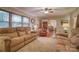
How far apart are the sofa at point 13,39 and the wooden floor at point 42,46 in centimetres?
10

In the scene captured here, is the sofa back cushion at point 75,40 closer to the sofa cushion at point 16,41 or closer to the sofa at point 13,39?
the sofa at point 13,39

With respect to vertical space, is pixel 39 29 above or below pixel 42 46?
above

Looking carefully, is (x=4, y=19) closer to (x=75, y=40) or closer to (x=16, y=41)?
(x=16, y=41)

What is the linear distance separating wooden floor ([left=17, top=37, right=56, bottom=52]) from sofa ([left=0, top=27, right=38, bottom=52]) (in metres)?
0.10

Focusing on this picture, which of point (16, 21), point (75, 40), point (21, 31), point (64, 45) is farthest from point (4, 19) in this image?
point (75, 40)

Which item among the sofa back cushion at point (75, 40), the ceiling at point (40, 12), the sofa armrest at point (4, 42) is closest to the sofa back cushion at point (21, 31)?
the sofa armrest at point (4, 42)

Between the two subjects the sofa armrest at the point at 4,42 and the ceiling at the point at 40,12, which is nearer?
the sofa armrest at the point at 4,42

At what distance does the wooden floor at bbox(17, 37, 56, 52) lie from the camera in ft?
9.69

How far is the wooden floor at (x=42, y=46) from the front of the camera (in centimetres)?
295

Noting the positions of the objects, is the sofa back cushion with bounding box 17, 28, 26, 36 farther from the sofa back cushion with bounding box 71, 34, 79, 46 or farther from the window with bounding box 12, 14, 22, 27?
the sofa back cushion with bounding box 71, 34, 79, 46

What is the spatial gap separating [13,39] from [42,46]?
2.32 ft

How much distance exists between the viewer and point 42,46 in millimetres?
2984
